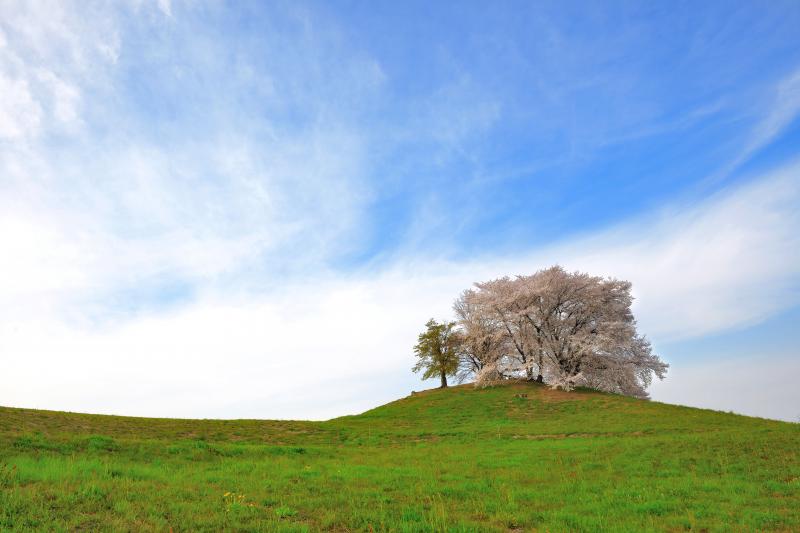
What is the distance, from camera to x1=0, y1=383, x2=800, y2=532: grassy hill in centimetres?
1066

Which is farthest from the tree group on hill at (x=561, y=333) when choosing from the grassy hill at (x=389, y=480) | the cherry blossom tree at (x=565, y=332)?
the grassy hill at (x=389, y=480)

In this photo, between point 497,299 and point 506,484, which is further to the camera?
point 497,299

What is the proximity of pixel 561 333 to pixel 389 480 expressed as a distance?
1815 inches

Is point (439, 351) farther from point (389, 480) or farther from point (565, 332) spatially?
point (389, 480)

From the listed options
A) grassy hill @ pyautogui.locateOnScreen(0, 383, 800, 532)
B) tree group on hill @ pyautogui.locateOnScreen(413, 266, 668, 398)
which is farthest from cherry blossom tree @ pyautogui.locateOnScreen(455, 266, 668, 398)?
grassy hill @ pyautogui.locateOnScreen(0, 383, 800, 532)

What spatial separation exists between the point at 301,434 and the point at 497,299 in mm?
32843

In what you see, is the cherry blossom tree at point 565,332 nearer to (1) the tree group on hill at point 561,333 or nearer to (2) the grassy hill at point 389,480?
(1) the tree group on hill at point 561,333

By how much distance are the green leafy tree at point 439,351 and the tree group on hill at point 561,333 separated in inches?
164

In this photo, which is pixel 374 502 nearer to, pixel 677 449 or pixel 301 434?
pixel 677 449

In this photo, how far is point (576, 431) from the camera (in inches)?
1321

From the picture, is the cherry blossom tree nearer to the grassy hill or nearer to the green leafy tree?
the green leafy tree

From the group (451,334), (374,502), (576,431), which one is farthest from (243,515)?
(451,334)

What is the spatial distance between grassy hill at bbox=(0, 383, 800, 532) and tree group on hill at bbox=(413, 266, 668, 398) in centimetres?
2252

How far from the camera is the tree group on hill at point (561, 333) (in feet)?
183
